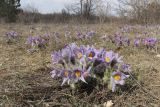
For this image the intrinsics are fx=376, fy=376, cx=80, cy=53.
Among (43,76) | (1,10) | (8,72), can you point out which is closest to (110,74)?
(43,76)

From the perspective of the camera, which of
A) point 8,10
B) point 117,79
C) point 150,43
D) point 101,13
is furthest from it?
point 8,10

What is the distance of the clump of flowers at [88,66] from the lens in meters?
3.11

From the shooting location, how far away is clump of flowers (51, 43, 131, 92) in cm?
311

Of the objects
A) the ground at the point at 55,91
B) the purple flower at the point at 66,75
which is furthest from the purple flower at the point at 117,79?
the purple flower at the point at 66,75

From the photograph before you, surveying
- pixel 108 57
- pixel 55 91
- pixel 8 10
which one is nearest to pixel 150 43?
pixel 108 57

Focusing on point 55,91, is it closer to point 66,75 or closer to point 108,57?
point 66,75

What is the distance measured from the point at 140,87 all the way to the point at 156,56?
2169 mm

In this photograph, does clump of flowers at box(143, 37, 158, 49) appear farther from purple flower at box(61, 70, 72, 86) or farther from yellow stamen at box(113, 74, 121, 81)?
purple flower at box(61, 70, 72, 86)

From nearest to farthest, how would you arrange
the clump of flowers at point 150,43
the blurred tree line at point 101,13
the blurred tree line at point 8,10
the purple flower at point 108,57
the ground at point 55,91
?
the ground at point 55,91
the purple flower at point 108,57
the clump of flowers at point 150,43
the blurred tree line at point 101,13
the blurred tree line at point 8,10

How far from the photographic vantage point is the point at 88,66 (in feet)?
10.5

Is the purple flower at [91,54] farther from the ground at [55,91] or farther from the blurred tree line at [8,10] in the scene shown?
the blurred tree line at [8,10]

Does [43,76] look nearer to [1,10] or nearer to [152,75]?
[152,75]

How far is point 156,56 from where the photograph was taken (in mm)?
5477

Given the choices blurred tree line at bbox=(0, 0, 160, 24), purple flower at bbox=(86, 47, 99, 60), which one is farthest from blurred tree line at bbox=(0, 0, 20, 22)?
purple flower at bbox=(86, 47, 99, 60)
